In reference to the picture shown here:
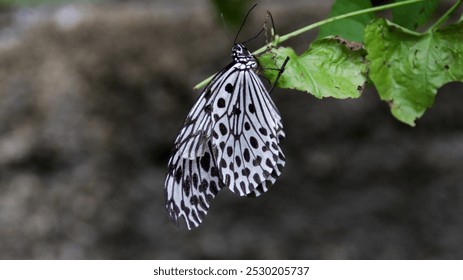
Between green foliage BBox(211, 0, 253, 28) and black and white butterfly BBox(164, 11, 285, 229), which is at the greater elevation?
green foliage BBox(211, 0, 253, 28)

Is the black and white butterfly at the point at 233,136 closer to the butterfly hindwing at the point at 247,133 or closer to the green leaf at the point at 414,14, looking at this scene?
the butterfly hindwing at the point at 247,133

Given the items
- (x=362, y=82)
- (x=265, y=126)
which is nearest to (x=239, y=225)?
(x=265, y=126)

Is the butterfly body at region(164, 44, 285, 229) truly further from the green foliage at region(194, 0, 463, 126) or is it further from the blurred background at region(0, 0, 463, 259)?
the blurred background at region(0, 0, 463, 259)

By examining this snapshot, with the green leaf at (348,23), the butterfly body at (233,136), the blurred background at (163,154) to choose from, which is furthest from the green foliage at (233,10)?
the blurred background at (163,154)

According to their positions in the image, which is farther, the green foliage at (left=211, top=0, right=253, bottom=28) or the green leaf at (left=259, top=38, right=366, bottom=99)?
the green foliage at (left=211, top=0, right=253, bottom=28)

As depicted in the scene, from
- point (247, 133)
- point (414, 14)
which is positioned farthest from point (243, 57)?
point (414, 14)

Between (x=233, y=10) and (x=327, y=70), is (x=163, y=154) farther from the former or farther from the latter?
(x=327, y=70)

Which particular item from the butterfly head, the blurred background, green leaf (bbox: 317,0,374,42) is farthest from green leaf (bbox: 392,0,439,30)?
the blurred background

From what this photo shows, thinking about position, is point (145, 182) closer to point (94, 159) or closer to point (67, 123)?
point (94, 159)
